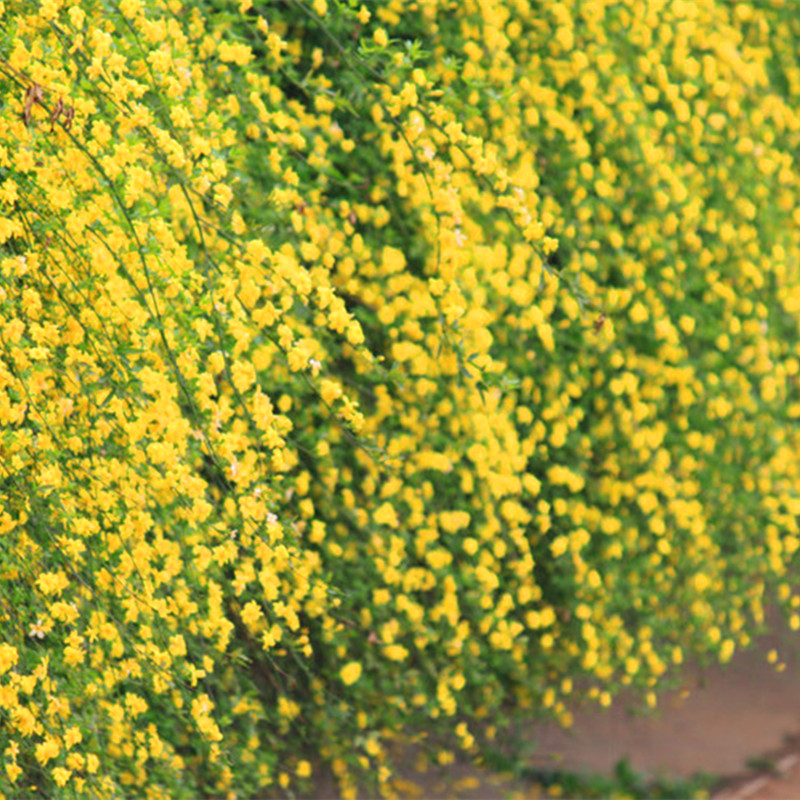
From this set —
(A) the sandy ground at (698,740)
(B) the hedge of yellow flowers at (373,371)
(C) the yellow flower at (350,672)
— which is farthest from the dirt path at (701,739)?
(C) the yellow flower at (350,672)

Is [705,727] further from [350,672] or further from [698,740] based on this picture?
[350,672]

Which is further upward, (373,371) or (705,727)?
(373,371)

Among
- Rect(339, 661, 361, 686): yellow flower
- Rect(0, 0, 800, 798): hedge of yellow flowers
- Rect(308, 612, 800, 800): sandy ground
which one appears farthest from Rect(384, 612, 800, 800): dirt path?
Rect(339, 661, 361, 686): yellow flower

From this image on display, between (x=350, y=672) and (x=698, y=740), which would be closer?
(x=350, y=672)

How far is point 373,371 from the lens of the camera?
3.17 metres

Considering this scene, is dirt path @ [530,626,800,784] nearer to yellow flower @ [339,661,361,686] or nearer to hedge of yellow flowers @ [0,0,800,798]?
hedge of yellow flowers @ [0,0,800,798]

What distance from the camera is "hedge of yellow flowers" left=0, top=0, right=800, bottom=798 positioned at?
7.60 feet

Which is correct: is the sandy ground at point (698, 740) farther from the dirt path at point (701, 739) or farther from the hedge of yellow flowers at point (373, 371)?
the hedge of yellow flowers at point (373, 371)

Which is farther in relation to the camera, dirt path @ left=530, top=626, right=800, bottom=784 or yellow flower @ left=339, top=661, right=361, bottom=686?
dirt path @ left=530, top=626, right=800, bottom=784

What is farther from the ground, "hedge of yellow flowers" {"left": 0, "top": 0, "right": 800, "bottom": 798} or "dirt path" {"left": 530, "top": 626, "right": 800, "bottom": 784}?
"hedge of yellow flowers" {"left": 0, "top": 0, "right": 800, "bottom": 798}

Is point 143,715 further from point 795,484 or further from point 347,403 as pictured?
point 795,484

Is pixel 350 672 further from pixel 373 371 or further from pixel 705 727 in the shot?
pixel 705 727

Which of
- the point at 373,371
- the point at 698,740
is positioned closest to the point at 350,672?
the point at 373,371

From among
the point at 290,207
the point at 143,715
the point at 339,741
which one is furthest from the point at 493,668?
the point at 290,207
